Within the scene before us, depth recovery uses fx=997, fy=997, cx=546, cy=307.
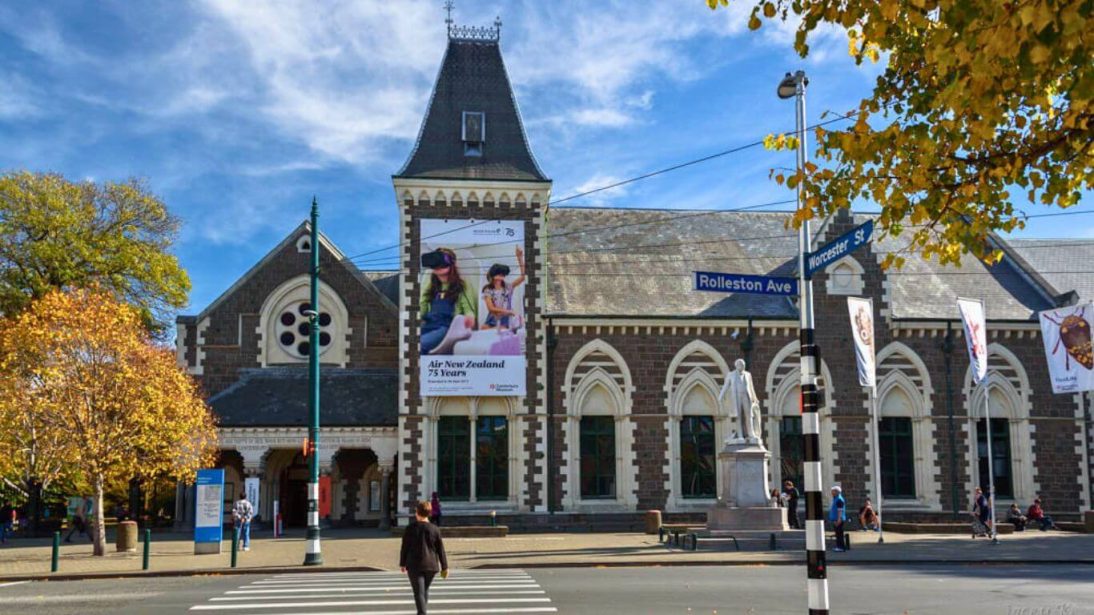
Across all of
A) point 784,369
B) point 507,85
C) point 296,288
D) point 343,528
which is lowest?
point 343,528

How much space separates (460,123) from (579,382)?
10179 millimetres

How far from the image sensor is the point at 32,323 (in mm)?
27078

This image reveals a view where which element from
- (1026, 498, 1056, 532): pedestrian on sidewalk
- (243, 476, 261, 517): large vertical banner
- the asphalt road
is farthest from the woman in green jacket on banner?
(1026, 498, 1056, 532): pedestrian on sidewalk

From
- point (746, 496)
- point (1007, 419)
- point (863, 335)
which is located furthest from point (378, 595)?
point (1007, 419)

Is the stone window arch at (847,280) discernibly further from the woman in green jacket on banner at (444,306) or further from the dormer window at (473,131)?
the dormer window at (473,131)

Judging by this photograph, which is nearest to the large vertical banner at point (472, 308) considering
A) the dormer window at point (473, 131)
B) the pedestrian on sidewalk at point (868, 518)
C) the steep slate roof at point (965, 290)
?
the dormer window at point (473, 131)

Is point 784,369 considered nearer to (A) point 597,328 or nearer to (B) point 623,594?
(A) point 597,328

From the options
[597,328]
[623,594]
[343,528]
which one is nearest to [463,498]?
[343,528]

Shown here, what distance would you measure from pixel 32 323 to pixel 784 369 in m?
23.8

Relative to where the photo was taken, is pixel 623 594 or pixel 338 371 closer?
pixel 623 594

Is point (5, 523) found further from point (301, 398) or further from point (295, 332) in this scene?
point (295, 332)

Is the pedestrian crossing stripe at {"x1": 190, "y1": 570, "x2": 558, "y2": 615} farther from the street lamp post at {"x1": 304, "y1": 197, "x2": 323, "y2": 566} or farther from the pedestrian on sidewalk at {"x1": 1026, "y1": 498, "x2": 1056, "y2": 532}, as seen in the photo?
the pedestrian on sidewalk at {"x1": 1026, "y1": 498, "x2": 1056, "y2": 532}

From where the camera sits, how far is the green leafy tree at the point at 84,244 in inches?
1550

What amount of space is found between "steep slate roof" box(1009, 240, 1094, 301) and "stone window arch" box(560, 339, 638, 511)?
17.7 metres
